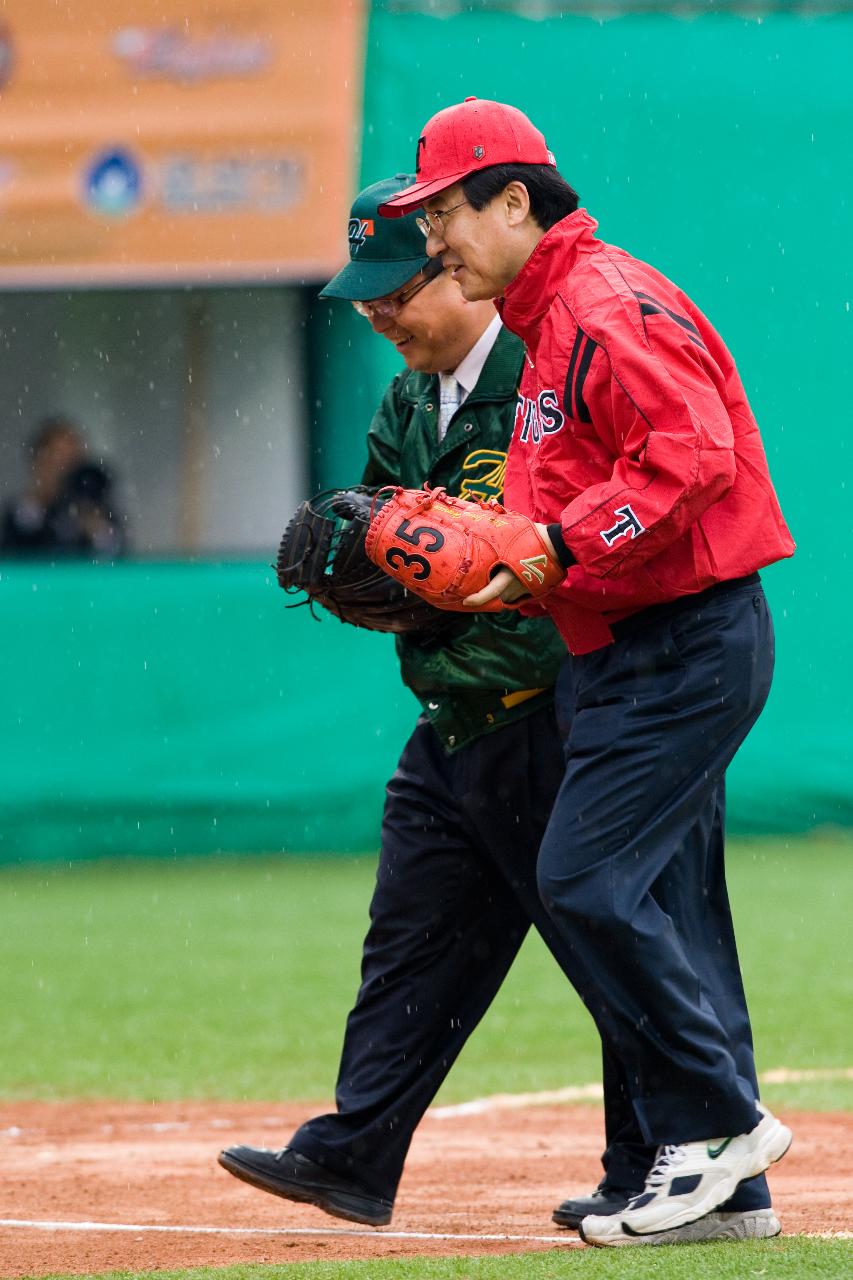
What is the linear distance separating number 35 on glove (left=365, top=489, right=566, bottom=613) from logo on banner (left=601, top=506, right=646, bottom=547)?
18 cm

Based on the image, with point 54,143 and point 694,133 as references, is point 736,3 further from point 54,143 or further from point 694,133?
point 54,143

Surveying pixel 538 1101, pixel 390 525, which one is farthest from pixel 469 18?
pixel 390 525

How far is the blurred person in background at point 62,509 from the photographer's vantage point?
13148mm

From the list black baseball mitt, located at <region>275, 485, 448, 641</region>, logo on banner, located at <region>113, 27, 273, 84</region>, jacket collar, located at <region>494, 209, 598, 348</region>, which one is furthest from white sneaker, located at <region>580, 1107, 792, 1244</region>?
logo on banner, located at <region>113, 27, 273, 84</region>

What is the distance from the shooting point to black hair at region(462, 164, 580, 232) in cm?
418

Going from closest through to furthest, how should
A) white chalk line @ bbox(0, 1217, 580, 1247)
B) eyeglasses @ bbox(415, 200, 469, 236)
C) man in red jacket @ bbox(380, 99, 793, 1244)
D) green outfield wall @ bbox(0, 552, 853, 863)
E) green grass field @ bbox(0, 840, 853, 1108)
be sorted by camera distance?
man in red jacket @ bbox(380, 99, 793, 1244) < eyeglasses @ bbox(415, 200, 469, 236) < white chalk line @ bbox(0, 1217, 580, 1247) < green grass field @ bbox(0, 840, 853, 1108) < green outfield wall @ bbox(0, 552, 853, 863)

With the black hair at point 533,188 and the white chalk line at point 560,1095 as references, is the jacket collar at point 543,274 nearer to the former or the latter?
the black hair at point 533,188

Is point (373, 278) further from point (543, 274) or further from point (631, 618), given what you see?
point (631, 618)

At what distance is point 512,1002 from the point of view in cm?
893

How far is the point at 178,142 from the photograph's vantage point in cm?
1302

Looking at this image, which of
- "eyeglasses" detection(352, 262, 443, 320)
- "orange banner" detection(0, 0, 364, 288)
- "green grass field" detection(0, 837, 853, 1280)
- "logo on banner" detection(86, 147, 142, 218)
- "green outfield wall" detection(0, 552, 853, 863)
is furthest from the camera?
"logo on banner" detection(86, 147, 142, 218)

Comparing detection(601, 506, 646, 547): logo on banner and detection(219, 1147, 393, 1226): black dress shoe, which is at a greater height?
detection(601, 506, 646, 547): logo on banner

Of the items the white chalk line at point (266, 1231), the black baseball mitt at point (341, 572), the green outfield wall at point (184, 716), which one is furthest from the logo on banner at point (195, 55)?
the white chalk line at point (266, 1231)

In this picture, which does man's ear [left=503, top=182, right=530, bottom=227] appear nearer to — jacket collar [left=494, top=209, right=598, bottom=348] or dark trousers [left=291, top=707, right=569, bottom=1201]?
jacket collar [left=494, top=209, right=598, bottom=348]
